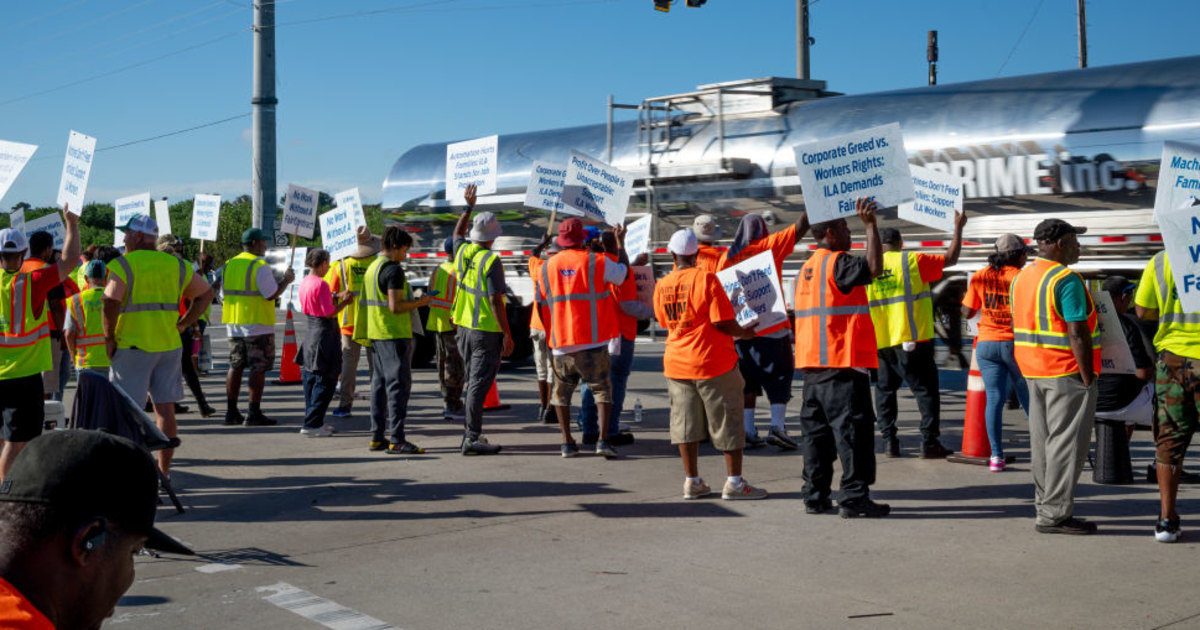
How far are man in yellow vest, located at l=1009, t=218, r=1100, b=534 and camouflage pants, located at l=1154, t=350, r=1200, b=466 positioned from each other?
36 cm

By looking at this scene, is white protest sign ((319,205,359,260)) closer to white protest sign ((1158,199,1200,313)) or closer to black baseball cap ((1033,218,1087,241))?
black baseball cap ((1033,218,1087,241))

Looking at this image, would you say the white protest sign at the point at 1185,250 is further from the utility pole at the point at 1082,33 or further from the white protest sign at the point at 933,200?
the utility pole at the point at 1082,33

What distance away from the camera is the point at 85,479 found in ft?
5.88

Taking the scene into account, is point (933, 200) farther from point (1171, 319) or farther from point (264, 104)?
point (264, 104)

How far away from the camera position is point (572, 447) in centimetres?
953

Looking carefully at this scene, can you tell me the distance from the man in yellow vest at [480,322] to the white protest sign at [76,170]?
2882mm

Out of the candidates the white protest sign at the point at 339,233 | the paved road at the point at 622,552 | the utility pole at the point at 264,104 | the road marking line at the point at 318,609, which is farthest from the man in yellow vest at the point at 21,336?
the utility pole at the point at 264,104

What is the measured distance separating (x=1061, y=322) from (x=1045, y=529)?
115cm

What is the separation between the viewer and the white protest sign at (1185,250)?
6188 mm

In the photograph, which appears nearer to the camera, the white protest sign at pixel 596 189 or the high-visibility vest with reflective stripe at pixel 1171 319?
the high-visibility vest with reflective stripe at pixel 1171 319

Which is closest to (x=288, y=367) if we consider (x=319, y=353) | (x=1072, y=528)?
(x=319, y=353)

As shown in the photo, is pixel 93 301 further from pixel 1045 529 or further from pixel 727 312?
pixel 1045 529

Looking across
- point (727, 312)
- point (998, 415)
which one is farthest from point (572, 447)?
point (998, 415)

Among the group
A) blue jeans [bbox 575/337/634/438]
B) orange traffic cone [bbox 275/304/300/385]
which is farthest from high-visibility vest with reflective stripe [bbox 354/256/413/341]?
orange traffic cone [bbox 275/304/300/385]
